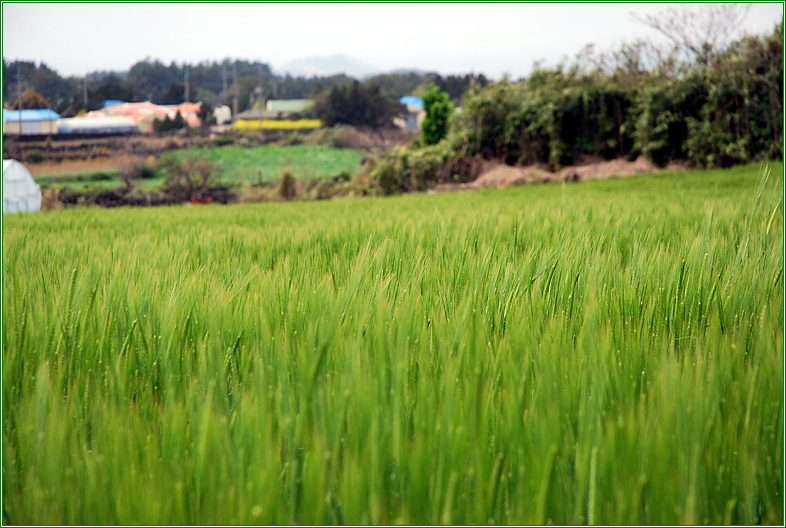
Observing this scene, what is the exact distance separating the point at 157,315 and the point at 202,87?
42451mm

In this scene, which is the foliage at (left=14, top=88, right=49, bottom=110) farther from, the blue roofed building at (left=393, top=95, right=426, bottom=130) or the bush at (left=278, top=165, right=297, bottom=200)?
the blue roofed building at (left=393, top=95, right=426, bottom=130)

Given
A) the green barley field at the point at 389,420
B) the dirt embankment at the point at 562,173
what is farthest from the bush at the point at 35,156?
the green barley field at the point at 389,420

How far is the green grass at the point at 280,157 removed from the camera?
28172mm

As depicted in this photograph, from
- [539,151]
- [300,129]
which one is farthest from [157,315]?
[300,129]

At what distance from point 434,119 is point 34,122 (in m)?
18.9

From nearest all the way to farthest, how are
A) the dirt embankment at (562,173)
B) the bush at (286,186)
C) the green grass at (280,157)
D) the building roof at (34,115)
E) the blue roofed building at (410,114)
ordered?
the dirt embankment at (562,173) < the bush at (286,186) < the building roof at (34,115) < the green grass at (280,157) < the blue roofed building at (410,114)

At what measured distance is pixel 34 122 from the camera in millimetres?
24625

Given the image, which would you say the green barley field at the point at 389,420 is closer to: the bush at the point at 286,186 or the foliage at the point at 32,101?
the bush at the point at 286,186

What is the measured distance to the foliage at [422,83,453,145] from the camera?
22.0 meters

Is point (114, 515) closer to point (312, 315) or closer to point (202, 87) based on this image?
point (312, 315)

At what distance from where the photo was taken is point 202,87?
127 feet

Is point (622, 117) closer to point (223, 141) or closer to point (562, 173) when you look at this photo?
point (562, 173)

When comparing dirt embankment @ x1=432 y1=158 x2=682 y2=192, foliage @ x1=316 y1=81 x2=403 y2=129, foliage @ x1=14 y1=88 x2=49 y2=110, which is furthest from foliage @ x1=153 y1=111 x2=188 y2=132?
dirt embankment @ x1=432 y1=158 x2=682 y2=192

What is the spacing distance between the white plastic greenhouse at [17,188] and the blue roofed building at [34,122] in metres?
13.3
